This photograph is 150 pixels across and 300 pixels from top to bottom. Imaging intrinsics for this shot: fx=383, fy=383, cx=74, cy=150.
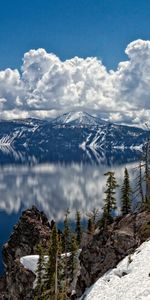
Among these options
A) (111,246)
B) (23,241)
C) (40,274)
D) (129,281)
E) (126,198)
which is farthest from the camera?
(23,241)

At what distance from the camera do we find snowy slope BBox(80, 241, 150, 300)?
1283 inches

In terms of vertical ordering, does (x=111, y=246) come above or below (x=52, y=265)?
above

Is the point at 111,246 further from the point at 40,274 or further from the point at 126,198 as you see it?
the point at 126,198

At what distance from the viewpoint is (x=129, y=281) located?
36.7m

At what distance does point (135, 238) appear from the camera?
165 feet

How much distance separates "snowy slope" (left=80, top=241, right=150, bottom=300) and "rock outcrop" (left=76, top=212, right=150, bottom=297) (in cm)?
357

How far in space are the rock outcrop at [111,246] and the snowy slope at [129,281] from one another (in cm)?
357

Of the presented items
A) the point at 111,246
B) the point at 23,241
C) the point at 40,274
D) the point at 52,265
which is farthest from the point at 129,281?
the point at 23,241

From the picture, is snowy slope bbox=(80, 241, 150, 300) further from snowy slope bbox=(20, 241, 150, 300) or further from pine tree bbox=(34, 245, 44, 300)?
pine tree bbox=(34, 245, 44, 300)

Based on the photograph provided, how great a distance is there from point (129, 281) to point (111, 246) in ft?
50.6

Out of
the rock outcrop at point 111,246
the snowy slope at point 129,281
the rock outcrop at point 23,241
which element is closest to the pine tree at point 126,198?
the rock outcrop at point 111,246

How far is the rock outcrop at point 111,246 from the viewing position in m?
50.1

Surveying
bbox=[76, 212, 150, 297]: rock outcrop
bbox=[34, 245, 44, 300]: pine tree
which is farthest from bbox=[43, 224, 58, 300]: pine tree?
bbox=[76, 212, 150, 297]: rock outcrop

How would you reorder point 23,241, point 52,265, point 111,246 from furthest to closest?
point 23,241 → point 52,265 → point 111,246
